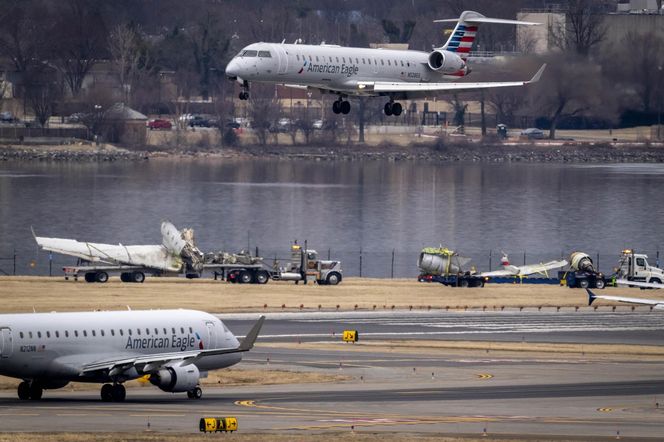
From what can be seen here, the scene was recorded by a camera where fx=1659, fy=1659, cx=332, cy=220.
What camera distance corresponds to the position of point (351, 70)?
11325 centimetres

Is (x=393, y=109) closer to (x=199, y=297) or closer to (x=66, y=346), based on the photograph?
(x=199, y=297)

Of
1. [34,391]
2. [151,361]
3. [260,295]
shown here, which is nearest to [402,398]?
[151,361]

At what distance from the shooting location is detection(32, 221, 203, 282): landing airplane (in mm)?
128875

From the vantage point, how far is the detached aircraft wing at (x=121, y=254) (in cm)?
12888

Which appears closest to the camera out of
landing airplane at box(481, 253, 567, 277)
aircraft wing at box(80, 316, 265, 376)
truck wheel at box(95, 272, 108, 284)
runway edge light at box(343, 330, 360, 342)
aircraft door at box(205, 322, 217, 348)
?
aircraft wing at box(80, 316, 265, 376)

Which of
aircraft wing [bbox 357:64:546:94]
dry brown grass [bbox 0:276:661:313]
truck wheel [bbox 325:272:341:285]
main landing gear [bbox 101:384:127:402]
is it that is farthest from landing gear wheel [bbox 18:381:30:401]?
truck wheel [bbox 325:272:341:285]

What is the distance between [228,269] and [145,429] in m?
69.1

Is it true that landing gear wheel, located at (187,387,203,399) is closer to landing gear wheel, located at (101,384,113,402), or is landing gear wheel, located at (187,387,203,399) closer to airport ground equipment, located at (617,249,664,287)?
landing gear wheel, located at (101,384,113,402)

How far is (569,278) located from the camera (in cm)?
13262

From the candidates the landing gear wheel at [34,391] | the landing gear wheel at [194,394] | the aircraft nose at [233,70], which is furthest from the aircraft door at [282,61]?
the landing gear wheel at [34,391]

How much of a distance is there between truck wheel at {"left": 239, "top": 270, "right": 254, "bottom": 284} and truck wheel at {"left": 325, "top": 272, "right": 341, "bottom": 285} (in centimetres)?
594

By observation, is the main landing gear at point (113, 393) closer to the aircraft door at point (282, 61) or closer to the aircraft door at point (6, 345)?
the aircraft door at point (6, 345)

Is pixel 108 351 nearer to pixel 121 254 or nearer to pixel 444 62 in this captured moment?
pixel 444 62

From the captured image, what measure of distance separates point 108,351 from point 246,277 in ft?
→ 181
